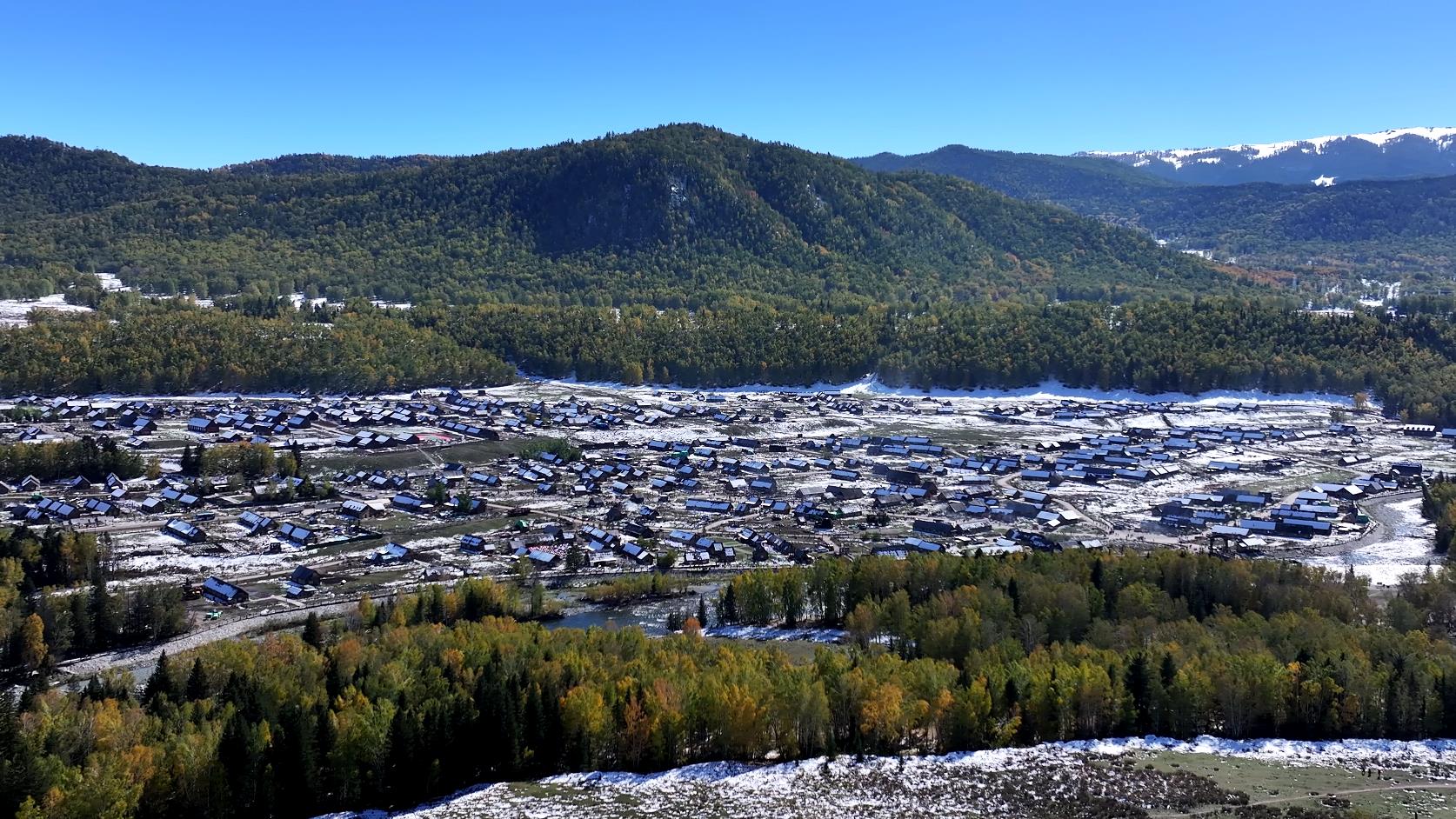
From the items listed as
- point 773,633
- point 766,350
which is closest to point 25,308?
point 766,350

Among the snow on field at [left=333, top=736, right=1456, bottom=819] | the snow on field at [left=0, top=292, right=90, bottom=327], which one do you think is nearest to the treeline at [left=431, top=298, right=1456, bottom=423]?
the snow on field at [left=0, top=292, right=90, bottom=327]

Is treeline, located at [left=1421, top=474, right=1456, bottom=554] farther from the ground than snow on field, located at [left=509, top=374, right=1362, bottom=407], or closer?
closer

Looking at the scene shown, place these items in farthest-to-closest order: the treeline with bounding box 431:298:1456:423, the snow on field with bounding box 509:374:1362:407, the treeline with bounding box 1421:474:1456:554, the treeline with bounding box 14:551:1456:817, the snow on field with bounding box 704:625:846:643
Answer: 1. the treeline with bounding box 431:298:1456:423
2. the snow on field with bounding box 509:374:1362:407
3. the treeline with bounding box 1421:474:1456:554
4. the snow on field with bounding box 704:625:846:643
5. the treeline with bounding box 14:551:1456:817

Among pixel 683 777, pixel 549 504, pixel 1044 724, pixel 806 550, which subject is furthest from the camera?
pixel 549 504

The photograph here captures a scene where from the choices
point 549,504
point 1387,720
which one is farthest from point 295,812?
point 549,504

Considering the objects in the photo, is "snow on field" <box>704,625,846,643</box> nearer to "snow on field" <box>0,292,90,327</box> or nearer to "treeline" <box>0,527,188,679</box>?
"treeline" <box>0,527,188,679</box>

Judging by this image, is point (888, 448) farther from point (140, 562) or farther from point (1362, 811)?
point (1362, 811)
